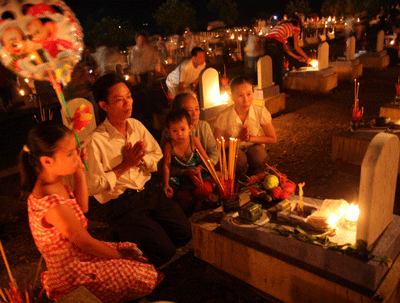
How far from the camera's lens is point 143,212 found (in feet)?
10.5

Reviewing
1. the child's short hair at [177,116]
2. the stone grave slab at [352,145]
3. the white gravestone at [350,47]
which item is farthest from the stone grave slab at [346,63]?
the child's short hair at [177,116]

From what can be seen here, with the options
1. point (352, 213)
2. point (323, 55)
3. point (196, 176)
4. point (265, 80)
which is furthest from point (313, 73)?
point (352, 213)

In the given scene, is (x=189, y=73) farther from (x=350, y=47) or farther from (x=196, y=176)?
(x=350, y=47)

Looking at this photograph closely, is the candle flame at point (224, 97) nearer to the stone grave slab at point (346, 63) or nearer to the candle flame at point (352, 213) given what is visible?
the candle flame at point (352, 213)

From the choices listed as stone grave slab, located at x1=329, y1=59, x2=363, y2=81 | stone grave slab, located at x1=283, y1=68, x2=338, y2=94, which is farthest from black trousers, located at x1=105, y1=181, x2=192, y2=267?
stone grave slab, located at x1=329, y1=59, x2=363, y2=81

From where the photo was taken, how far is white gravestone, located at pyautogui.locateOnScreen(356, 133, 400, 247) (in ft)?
6.38

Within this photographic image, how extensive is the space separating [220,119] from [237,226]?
1.92 meters

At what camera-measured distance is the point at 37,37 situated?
2.71 meters

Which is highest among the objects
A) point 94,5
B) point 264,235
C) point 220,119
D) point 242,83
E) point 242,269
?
point 94,5

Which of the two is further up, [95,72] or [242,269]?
[95,72]

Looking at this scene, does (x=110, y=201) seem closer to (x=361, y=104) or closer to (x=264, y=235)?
(x=264, y=235)

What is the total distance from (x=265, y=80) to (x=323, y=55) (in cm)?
231

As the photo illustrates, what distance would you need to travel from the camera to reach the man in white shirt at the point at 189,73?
6.64 metres

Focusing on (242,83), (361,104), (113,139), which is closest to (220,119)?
(242,83)
